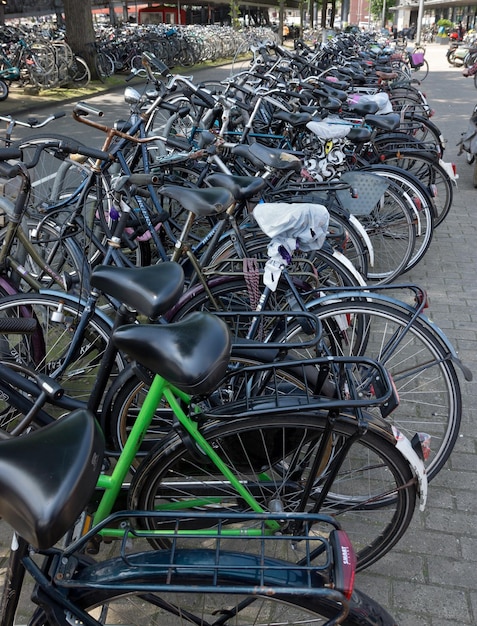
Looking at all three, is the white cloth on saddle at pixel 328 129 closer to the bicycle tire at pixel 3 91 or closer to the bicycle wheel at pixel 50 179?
the bicycle wheel at pixel 50 179

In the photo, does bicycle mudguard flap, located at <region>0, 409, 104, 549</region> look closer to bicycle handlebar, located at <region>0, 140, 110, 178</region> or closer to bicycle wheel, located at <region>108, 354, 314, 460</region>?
bicycle wheel, located at <region>108, 354, 314, 460</region>

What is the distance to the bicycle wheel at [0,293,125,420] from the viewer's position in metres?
2.38

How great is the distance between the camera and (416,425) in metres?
2.84

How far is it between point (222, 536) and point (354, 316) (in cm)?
146

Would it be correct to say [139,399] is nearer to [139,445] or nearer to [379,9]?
[139,445]

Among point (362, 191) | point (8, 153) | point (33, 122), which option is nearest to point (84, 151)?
point (8, 153)

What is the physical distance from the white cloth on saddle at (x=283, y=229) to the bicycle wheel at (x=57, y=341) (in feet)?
2.51

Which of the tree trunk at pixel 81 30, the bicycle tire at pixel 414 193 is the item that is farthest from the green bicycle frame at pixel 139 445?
the tree trunk at pixel 81 30

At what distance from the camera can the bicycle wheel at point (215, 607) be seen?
1.28 meters

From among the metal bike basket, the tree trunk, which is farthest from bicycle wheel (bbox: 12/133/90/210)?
the tree trunk

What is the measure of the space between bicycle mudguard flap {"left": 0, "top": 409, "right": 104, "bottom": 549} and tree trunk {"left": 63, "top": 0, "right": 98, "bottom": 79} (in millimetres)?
15513

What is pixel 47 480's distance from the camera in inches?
41.8

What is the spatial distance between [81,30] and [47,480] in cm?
1602

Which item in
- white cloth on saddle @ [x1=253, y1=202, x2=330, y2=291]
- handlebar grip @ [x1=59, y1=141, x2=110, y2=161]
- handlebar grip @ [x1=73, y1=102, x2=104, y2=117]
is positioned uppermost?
handlebar grip @ [x1=73, y1=102, x2=104, y2=117]
